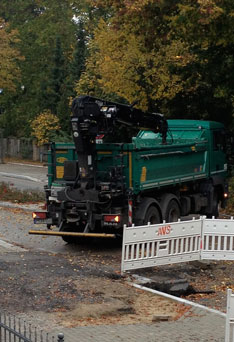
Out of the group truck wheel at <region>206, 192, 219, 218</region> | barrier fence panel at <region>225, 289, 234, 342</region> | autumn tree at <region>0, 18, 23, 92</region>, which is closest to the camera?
barrier fence panel at <region>225, 289, 234, 342</region>

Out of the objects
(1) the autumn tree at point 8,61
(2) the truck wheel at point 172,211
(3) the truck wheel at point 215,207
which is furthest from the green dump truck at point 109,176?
(1) the autumn tree at point 8,61

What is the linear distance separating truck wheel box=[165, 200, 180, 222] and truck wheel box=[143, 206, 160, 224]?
48 cm

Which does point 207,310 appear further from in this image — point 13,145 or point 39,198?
point 13,145

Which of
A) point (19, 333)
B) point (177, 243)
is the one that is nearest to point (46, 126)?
point (177, 243)

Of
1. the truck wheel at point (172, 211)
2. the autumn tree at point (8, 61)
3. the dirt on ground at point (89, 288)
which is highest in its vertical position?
the autumn tree at point (8, 61)

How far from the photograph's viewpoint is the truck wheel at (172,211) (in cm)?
1794

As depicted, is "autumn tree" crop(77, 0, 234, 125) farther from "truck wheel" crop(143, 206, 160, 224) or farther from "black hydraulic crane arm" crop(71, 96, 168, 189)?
"truck wheel" crop(143, 206, 160, 224)

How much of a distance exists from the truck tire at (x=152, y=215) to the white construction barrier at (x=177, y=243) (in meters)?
1.59

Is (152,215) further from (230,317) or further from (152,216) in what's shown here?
(230,317)

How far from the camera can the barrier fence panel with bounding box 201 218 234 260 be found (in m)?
15.3

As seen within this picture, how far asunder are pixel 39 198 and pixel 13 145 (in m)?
29.0

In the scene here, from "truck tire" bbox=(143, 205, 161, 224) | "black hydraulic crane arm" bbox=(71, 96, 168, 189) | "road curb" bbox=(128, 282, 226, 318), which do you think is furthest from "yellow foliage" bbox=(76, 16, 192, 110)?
"road curb" bbox=(128, 282, 226, 318)

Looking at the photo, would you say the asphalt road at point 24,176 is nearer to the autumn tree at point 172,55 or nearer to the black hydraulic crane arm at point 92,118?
the autumn tree at point 172,55

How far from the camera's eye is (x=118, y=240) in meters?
18.2
